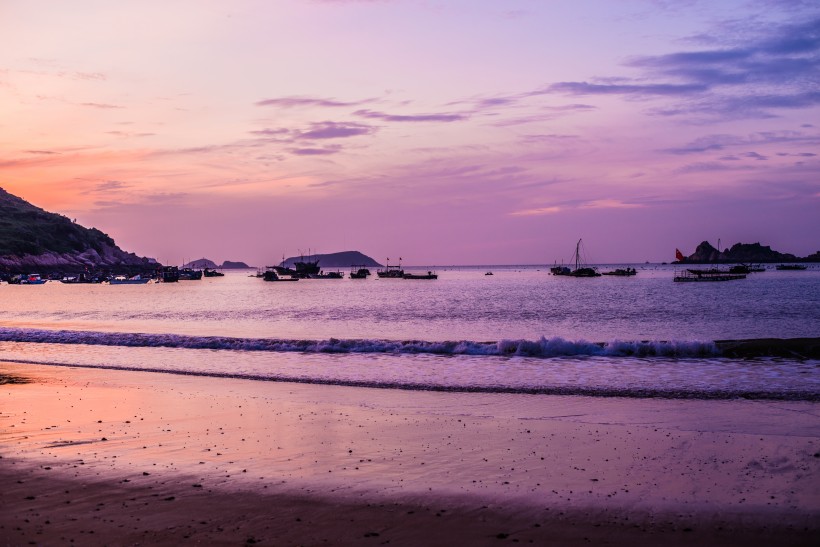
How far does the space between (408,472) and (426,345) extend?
19977 millimetres

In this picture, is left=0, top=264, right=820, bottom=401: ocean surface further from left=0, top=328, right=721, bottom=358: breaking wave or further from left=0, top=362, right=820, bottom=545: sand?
left=0, top=362, right=820, bottom=545: sand

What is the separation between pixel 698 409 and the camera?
15797 mm

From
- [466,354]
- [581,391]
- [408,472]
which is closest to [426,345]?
[466,354]

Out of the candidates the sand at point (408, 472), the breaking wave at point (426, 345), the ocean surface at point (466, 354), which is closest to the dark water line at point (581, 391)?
the ocean surface at point (466, 354)

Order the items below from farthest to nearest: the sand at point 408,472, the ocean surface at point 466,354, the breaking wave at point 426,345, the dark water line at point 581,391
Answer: the breaking wave at point 426,345, the ocean surface at point 466,354, the dark water line at point 581,391, the sand at point 408,472

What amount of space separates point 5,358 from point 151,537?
2488cm

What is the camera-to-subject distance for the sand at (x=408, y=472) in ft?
25.9

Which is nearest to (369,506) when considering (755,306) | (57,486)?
(57,486)

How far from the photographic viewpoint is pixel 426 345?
3020cm

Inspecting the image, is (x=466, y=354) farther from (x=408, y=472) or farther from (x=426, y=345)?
(x=408, y=472)

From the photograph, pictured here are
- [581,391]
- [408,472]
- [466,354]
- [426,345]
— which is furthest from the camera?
[426,345]

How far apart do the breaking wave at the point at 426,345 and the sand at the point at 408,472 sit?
10885 millimetres

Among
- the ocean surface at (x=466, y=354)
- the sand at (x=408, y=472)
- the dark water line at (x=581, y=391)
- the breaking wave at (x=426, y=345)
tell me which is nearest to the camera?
the sand at (x=408, y=472)

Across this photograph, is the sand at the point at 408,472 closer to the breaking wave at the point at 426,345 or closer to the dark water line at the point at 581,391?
the dark water line at the point at 581,391
